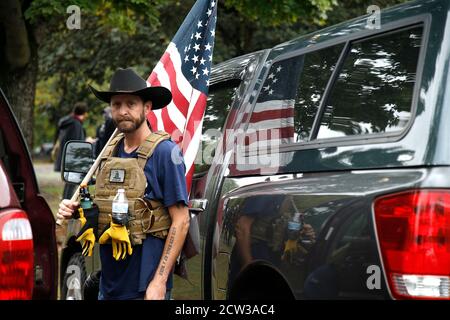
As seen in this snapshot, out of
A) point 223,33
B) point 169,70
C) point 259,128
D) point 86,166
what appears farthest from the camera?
point 223,33

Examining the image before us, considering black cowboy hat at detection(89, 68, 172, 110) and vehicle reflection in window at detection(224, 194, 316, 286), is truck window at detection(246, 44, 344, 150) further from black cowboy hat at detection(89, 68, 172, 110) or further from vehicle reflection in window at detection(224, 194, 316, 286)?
black cowboy hat at detection(89, 68, 172, 110)

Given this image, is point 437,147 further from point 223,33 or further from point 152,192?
point 223,33

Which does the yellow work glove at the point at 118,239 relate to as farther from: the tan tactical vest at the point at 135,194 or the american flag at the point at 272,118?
the american flag at the point at 272,118

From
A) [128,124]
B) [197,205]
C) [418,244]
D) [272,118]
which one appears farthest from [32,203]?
[418,244]

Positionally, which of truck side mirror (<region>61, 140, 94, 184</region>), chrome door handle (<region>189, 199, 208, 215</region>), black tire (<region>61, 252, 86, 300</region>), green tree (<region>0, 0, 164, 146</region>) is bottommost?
black tire (<region>61, 252, 86, 300</region>)

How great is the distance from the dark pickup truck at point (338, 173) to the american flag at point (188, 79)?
0.27 m

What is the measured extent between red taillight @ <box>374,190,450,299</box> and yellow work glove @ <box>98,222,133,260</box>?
4.25 feet

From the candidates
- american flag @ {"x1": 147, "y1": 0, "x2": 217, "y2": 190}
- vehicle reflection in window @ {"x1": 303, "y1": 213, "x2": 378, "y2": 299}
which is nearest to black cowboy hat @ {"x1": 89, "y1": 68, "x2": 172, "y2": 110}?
american flag @ {"x1": 147, "y1": 0, "x2": 217, "y2": 190}

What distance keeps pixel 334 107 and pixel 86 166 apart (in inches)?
64.8

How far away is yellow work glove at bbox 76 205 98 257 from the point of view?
3.78m

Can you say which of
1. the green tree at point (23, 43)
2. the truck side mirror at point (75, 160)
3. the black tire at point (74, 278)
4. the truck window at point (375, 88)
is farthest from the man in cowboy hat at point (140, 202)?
the green tree at point (23, 43)

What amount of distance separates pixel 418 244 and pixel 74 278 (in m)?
3.68

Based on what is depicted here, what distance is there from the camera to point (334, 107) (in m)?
3.51

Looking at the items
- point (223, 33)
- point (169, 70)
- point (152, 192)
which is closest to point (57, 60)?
point (223, 33)
